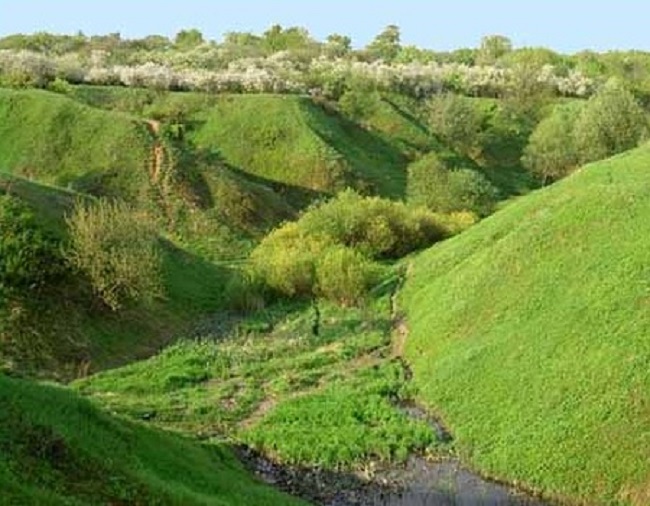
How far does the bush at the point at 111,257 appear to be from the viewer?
47.8 metres

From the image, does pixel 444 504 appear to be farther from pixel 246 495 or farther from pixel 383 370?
pixel 383 370

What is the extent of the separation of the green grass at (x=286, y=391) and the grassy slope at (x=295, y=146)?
40.3m

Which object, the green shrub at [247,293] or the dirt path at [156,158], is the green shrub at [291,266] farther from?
the dirt path at [156,158]

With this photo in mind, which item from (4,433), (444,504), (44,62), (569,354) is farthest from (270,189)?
(4,433)

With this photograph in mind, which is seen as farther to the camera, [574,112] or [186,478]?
[574,112]

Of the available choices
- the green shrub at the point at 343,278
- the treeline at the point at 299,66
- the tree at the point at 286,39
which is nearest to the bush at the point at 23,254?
the green shrub at the point at 343,278

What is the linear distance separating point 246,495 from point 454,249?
104ft

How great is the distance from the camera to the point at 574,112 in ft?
340

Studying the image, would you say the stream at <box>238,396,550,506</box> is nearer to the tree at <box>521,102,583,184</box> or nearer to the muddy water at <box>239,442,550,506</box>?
the muddy water at <box>239,442,550,506</box>

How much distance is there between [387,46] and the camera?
187125 mm

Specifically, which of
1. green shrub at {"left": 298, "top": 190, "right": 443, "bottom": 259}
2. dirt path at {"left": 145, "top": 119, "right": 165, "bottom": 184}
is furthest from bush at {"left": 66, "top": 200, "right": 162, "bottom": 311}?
dirt path at {"left": 145, "top": 119, "right": 165, "bottom": 184}

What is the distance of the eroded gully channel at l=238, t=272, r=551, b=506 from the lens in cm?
3125

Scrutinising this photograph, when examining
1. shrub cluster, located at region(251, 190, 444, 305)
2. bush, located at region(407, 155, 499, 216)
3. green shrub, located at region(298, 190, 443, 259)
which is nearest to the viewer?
shrub cluster, located at region(251, 190, 444, 305)

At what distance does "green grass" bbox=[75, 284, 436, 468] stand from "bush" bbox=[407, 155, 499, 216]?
31137mm
